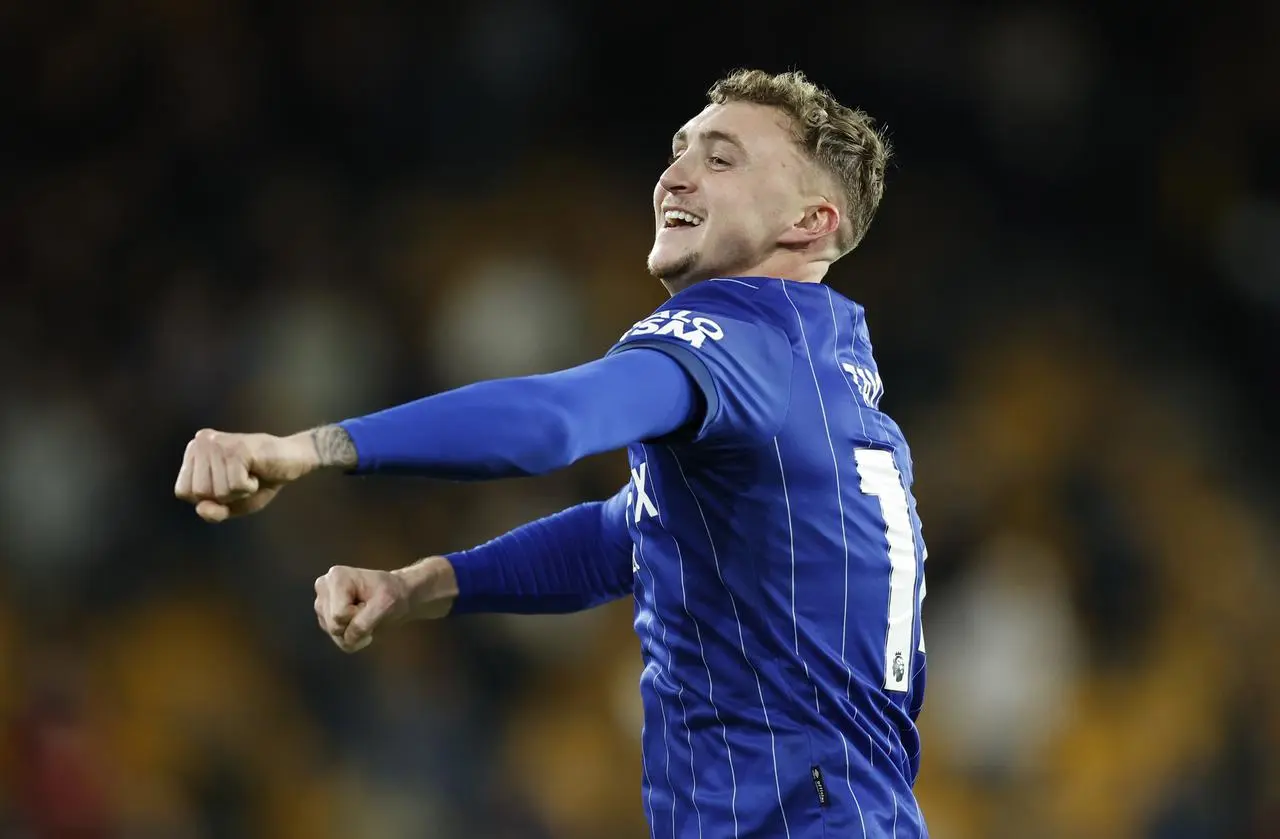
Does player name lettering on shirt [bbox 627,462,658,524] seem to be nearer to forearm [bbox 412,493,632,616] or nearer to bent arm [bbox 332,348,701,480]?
forearm [bbox 412,493,632,616]

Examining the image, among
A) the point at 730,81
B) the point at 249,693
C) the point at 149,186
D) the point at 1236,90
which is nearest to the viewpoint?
the point at 730,81

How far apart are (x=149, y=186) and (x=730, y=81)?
4.11 metres

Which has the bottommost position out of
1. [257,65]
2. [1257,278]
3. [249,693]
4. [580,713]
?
[580,713]

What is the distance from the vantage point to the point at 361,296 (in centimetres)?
634

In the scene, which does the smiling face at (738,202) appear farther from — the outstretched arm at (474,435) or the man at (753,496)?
the outstretched arm at (474,435)

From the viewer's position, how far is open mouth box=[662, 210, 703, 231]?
9.29 feet

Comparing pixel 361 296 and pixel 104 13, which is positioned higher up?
pixel 104 13

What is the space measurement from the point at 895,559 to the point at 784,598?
0.94ft

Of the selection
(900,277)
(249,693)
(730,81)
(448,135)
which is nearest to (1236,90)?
(900,277)

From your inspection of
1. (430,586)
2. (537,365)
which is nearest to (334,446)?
(430,586)

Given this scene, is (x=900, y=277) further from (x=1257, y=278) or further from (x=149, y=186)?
(x=149, y=186)

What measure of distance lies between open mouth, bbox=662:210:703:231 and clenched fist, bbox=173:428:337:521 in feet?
4.16

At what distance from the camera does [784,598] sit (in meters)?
2.47

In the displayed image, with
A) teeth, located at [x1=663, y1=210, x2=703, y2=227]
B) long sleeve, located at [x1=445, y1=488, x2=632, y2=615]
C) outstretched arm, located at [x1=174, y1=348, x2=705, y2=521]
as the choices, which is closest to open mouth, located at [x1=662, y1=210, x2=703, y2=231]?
teeth, located at [x1=663, y1=210, x2=703, y2=227]
